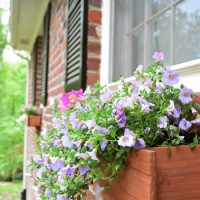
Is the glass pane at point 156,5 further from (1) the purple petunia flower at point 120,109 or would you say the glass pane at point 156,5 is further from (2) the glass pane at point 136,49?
(1) the purple petunia flower at point 120,109

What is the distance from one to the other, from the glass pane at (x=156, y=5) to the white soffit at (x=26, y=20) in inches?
90.2

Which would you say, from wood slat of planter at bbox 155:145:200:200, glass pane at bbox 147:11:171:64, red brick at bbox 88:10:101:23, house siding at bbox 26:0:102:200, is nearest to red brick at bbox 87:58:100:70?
house siding at bbox 26:0:102:200

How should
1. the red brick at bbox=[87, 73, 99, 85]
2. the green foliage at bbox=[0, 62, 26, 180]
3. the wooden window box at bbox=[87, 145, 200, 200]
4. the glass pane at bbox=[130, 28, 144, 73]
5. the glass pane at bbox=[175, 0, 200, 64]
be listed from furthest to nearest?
the green foliage at bbox=[0, 62, 26, 180], the red brick at bbox=[87, 73, 99, 85], the glass pane at bbox=[130, 28, 144, 73], the glass pane at bbox=[175, 0, 200, 64], the wooden window box at bbox=[87, 145, 200, 200]

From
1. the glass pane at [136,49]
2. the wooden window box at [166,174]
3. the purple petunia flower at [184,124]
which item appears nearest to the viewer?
the wooden window box at [166,174]

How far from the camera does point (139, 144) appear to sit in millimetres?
764

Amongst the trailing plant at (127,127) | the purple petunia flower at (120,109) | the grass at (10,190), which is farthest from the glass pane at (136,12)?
the grass at (10,190)

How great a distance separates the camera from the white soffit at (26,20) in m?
3.58

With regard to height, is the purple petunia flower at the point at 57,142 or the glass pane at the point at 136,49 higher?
the glass pane at the point at 136,49

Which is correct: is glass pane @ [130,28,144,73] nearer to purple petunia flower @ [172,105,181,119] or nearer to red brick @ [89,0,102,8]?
red brick @ [89,0,102,8]

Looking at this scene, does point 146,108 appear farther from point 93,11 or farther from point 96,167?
point 93,11

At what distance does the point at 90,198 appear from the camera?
1.36 m

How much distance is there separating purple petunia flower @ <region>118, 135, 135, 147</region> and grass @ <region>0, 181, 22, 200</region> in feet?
22.5

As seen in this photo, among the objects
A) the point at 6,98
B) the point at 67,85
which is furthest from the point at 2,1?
the point at 67,85

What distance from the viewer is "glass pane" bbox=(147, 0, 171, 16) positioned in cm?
125
